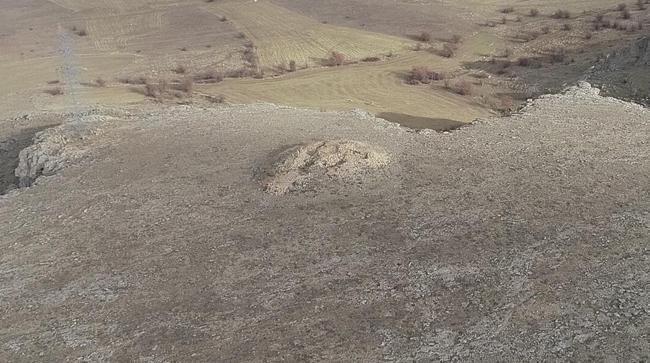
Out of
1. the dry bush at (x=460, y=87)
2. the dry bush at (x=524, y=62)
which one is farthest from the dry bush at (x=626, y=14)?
the dry bush at (x=460, y=87)

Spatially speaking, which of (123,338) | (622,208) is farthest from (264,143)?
(622,208)

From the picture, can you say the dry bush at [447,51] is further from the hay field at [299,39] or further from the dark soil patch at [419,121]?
the dark soil patch at [419,121]

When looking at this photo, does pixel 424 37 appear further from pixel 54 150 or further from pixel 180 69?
pixel 54 150

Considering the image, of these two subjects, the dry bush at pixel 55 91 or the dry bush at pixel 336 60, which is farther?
the dry bush at pixel 336 60

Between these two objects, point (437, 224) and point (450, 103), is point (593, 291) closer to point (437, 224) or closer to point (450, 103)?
point (437, 224)

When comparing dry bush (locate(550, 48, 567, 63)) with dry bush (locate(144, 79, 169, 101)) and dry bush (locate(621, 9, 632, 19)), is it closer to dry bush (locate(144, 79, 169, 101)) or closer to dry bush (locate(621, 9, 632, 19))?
dry bush (locate(621, 9, 632, 19))

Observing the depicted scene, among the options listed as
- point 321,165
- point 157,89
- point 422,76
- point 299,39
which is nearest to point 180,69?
point 157,89
